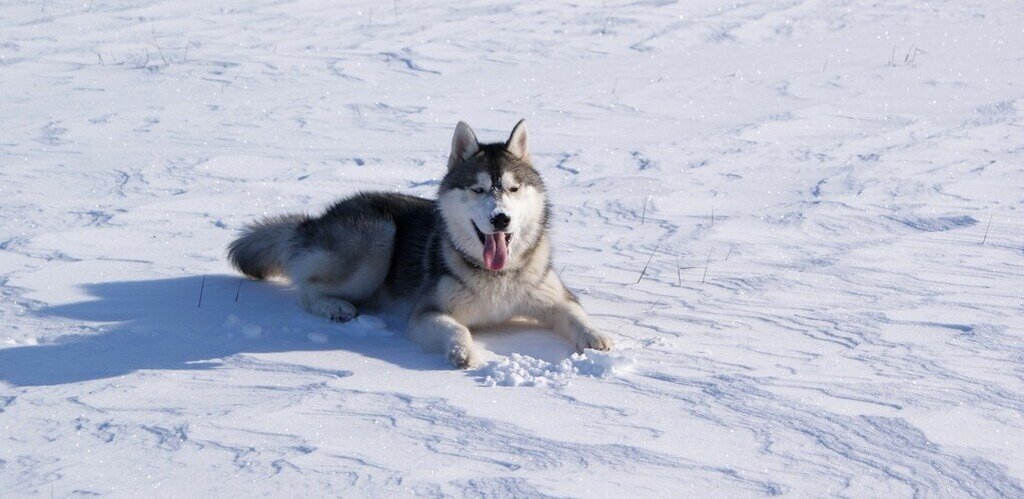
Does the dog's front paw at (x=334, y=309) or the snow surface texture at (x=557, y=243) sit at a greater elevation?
the snow surface texture at (x=557, y=243)

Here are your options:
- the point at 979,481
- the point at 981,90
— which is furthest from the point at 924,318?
the point at 981,90

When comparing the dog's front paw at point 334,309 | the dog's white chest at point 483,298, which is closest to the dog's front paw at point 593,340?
the dog's white chest at point 483,298

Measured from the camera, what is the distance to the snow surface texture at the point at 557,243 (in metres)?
3.73

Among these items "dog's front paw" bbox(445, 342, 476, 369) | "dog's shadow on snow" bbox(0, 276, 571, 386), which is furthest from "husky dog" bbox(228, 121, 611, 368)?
"dog's shadow on snow" bbox(0, 276, 571, 386)

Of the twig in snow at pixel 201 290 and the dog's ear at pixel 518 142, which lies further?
the twig in snow at pixel 201 290

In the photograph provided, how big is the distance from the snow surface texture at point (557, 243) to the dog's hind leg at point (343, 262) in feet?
0.74

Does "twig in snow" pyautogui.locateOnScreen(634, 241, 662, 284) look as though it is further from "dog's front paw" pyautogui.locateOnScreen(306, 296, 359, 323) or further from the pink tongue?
"dog's front paw" pyautogui.locateOnScreen(306, 296, 359, 323)

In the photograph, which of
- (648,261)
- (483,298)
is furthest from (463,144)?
(648,261)

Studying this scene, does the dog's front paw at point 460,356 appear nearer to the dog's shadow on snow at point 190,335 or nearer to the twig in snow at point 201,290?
the dog's shadow on snow at point 190,335

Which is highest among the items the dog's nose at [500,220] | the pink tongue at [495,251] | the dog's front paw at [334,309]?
the dog's nose at [500,220]

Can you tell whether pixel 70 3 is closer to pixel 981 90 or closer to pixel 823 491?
pixel 981 90

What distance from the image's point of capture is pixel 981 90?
10.6m

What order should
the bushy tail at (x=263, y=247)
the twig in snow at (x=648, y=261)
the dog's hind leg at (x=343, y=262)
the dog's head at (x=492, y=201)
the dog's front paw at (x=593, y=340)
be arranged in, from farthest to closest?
the twig in snow at (x=648, y=261) < the bushy tail at (x=263, y=247) < the dog's hind leg at (x=343, y=262) < the dog's head at (x=492, y=201) < the dog's front paw at (x=593, y=340)

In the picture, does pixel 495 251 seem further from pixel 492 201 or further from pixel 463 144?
pixel 463 144
